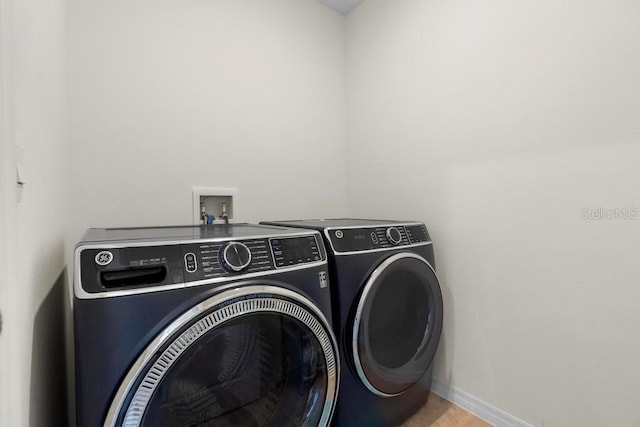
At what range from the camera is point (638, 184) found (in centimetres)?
86

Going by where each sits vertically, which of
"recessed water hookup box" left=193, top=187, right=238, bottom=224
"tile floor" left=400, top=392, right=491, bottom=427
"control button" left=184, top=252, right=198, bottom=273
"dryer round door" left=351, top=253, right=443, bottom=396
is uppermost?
"recessed water hookup box" left=193, top=187, right=238, bottom=224

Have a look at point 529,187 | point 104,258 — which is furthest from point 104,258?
point 529,187

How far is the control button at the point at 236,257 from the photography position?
0.69m

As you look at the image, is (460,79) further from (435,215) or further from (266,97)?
(266,97)

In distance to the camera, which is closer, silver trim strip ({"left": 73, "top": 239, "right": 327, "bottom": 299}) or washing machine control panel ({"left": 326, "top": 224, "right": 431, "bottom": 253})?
silver trim strip ({"left": 73, "top": 239, "right": 327, "bottom": 299})

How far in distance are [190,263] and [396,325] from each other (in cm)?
84

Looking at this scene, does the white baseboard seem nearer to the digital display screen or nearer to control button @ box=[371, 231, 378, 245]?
control button @ box=[371, 231, 378, 245]

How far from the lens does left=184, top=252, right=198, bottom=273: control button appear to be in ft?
2.13

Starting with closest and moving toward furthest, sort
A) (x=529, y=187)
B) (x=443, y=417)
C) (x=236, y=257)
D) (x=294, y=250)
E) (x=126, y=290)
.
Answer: (x=126, y=290), (x=236, y=257), (x=294, y=250), (x=529, y=187), (x=443, y=417)

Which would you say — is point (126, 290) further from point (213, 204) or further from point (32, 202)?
point (213, 204)

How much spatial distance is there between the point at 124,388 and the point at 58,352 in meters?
0.59

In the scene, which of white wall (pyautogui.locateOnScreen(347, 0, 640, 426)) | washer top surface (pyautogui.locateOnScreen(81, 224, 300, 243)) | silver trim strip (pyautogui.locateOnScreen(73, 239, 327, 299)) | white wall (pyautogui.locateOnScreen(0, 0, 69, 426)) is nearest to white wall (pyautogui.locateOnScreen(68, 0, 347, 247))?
white wall (pyautogui.locateOnScreen(0, 0, 69, 426))

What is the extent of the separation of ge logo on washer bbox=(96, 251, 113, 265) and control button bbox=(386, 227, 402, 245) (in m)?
0.87

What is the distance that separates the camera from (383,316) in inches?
43.4
